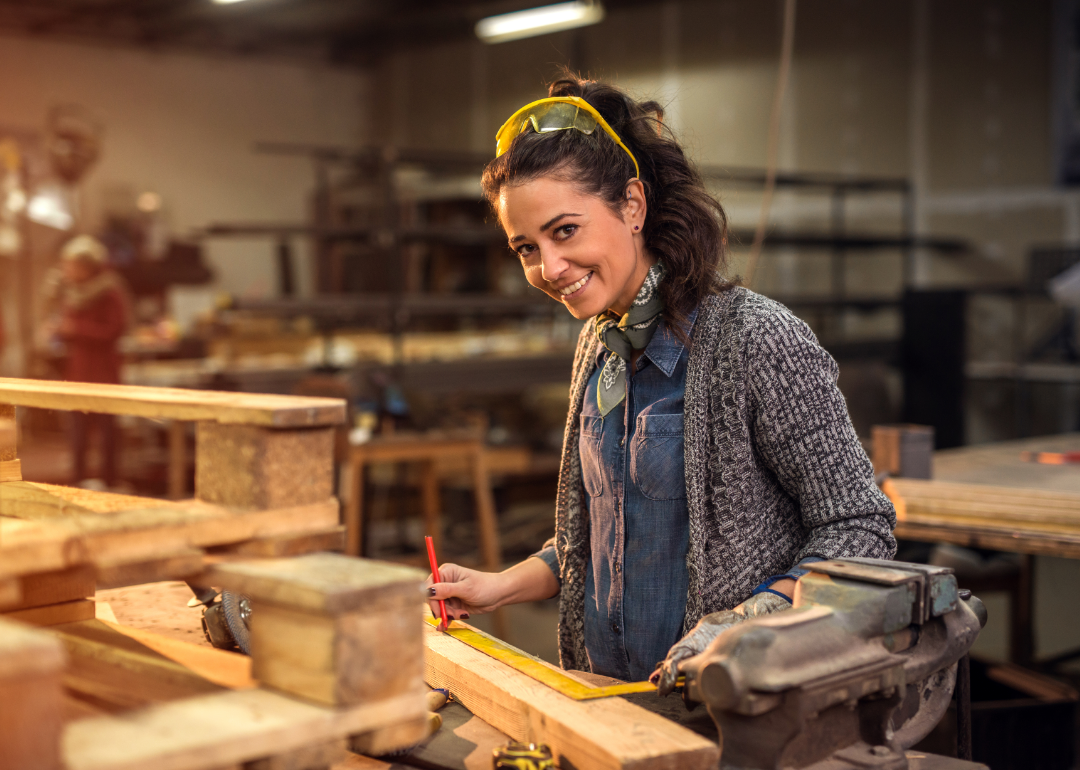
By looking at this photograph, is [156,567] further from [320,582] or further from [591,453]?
[591,453]

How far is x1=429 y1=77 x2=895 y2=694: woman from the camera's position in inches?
56.5

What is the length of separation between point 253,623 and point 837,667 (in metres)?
0.58

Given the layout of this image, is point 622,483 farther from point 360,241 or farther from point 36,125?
point 36,125

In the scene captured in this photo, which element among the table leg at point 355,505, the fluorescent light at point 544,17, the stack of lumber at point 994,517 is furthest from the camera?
the fluorescent light at point 544,17

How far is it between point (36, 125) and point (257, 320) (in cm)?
581

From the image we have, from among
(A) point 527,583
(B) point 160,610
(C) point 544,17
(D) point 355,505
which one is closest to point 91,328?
(D) point 355,505

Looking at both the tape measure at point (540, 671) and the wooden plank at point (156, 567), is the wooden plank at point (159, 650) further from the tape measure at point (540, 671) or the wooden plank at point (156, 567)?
the tape measure at point (540, 671)

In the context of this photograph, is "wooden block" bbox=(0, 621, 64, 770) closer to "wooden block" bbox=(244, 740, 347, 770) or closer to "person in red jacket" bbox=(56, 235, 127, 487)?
"wooden block" bbox=(244, 740, 347, 770)

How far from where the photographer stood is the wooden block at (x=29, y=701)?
0.70 m

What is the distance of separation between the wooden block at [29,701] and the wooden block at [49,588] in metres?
0.49

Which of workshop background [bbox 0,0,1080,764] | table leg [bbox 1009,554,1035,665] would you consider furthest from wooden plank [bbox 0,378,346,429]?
table leg [bbox 1009,554,1035,665]

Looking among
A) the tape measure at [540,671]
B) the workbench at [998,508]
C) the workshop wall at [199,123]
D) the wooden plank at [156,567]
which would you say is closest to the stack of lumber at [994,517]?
the workbench at [998,508]

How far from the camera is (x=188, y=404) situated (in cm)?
100

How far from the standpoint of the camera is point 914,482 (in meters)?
2.83
